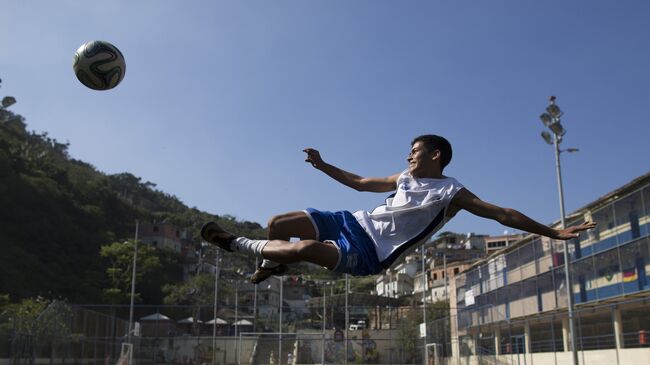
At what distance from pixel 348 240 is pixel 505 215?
1230 millimetres

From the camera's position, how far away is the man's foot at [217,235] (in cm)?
524

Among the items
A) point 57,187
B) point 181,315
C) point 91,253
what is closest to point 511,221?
point 181,315

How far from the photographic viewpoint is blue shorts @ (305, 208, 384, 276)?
4902mm

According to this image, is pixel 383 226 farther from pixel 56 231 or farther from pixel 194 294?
pixel 56 231

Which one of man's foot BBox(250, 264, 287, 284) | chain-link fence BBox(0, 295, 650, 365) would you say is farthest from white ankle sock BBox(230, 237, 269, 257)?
chain-link fence BBox(0, 295, 650, 365)

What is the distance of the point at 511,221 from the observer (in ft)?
16.2

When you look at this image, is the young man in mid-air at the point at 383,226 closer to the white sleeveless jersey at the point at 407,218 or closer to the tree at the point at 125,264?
the white sleeveless jersey at the point at 407,218

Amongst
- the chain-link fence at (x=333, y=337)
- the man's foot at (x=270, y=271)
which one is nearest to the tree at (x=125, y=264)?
the chain-link fence at (x=333, y=337)

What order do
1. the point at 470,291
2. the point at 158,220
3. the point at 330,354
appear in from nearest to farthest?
the point at 330,354 → the point at 470,291 → the point at 158,220

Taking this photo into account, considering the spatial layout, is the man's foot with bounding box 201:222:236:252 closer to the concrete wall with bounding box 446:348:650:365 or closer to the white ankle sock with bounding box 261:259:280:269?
the white ankle sock with bounding box 261:259:280:269

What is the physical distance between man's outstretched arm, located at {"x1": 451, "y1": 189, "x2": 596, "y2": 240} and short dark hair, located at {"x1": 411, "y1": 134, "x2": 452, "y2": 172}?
0.42 metres

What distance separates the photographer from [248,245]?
5.09 metres

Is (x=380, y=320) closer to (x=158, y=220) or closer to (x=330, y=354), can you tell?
(x=330, y=354)

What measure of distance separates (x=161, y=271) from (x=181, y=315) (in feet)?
162
